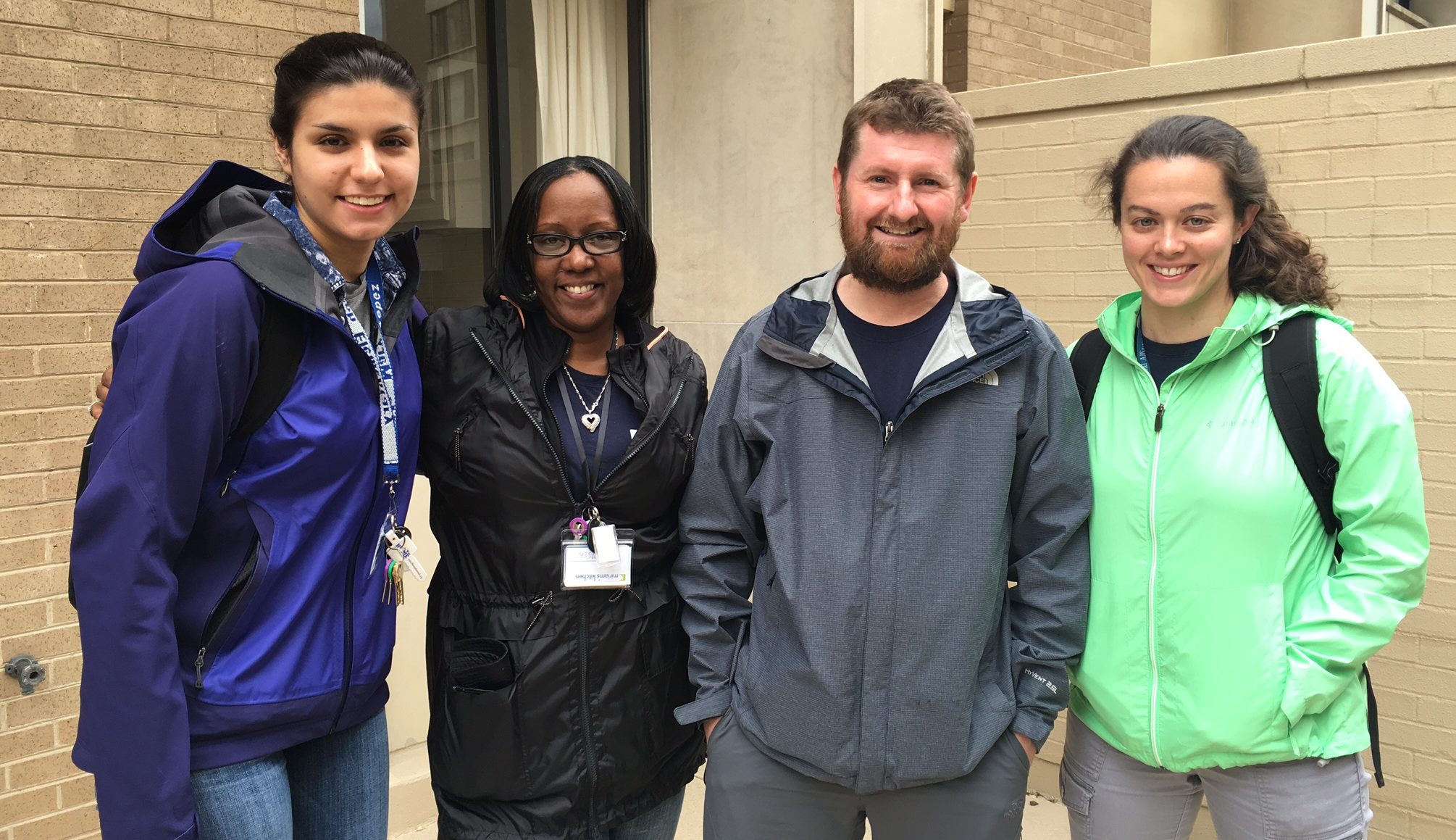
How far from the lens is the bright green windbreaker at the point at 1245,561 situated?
2.24 metres

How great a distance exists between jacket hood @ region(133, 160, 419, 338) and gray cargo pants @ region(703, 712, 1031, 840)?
118 cm

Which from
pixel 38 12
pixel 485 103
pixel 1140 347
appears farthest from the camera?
pixel 485 103

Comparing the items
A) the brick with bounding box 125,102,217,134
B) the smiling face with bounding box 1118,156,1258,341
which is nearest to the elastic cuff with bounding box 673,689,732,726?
the smiling face with bounding box 1118,156,1258,341

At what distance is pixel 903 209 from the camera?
7.59 ft

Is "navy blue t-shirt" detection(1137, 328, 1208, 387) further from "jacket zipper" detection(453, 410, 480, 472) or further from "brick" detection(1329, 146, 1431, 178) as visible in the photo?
"brick" detection(1329, 146, 1431, 178)

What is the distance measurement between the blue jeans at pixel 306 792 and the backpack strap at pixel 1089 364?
173 cm

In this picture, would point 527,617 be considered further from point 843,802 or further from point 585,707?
point 843,802

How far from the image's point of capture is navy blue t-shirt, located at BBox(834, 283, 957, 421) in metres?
2.35

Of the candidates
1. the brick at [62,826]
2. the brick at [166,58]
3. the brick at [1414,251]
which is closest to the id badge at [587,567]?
the brick at [62,826]

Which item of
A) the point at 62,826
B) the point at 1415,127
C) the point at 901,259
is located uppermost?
the point at 1415,127

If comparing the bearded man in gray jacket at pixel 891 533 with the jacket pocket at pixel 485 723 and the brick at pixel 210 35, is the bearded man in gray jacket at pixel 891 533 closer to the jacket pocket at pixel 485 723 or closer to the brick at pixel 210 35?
the jacket pocket at pixel 485 723

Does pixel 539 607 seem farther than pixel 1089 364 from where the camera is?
No

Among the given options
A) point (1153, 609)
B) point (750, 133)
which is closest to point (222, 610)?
point (1153, 609)

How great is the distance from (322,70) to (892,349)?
1.28 meters
